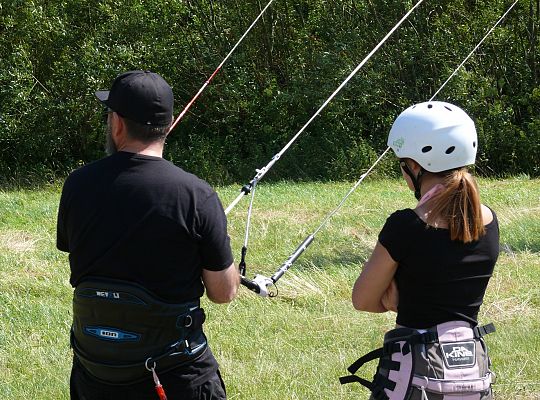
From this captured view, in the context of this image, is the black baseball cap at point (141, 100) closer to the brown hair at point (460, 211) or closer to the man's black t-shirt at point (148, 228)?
the man's black t-shirt at point (148, 228)

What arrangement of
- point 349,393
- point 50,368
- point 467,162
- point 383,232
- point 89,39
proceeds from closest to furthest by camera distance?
1. point 383,232
2. point 467,162
3. point 349,393
4. point 50,368
5. point 89,39

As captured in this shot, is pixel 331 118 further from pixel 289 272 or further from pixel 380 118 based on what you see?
pixel 289 272

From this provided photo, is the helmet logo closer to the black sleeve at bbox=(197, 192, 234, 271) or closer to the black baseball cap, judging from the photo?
the black sleeve at bbox=(197, 192, 234, 271)

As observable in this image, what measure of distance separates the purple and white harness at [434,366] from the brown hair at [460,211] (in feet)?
1.06

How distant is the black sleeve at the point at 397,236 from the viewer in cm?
280

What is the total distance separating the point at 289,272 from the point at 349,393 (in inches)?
100

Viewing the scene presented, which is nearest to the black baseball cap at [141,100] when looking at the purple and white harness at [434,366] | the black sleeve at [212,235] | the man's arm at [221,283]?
the black sleeve at [212,235]

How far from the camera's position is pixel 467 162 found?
9.90 ft

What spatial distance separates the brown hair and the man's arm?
2.32 ft

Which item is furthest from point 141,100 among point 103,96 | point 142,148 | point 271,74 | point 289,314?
point 271,74

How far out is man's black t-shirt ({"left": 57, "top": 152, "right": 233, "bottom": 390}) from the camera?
2797mm

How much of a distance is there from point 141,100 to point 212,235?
0.53 metres

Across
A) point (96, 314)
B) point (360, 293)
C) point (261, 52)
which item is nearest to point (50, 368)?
point (96, 314)

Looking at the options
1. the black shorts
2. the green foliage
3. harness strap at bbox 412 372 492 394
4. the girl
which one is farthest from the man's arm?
the green foliage
